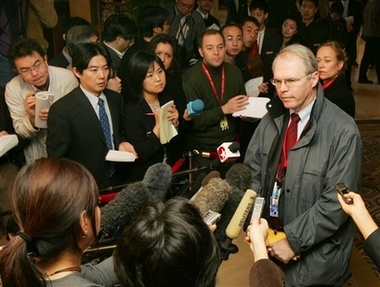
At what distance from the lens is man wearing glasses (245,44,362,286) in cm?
236

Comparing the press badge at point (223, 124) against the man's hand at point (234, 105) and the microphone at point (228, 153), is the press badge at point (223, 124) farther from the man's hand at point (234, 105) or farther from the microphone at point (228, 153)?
the microphone at point (228, 153)

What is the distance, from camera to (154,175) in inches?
82.2

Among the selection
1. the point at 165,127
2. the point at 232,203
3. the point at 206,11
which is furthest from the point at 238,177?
the point at 206,11

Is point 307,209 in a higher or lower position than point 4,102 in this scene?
lower

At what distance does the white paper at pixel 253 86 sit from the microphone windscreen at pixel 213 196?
8.23 ft

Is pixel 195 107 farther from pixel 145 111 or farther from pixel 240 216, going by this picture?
pixel 240 216

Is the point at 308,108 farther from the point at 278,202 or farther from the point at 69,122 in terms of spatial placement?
the point at 69,122

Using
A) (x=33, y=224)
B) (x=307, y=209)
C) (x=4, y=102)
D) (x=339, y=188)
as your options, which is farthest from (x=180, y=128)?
(x=33, y=224)

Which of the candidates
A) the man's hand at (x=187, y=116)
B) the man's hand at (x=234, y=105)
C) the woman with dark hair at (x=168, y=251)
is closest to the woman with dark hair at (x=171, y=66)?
the man's hand at (x=187, y=116)

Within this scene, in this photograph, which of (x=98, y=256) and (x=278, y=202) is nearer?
(x=98, y=256)

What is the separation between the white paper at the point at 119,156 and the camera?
3004mm

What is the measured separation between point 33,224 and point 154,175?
69 centimetres

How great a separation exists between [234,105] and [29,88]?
1.48m

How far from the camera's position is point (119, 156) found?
302 centimetres
